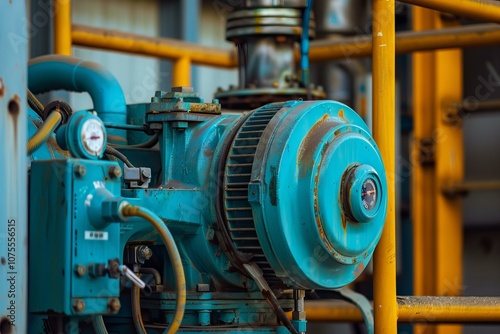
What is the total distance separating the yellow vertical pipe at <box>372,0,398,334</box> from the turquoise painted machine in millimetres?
62

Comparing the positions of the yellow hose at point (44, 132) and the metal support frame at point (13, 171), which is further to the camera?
the yellow hose at point (44, 132)

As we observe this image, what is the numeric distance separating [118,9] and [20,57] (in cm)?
370

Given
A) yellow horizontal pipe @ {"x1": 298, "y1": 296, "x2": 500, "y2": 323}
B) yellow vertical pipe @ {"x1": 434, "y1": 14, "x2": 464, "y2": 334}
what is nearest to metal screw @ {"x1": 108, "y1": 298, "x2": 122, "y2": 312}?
yellow horizontal pipe @ {"x1": 298, "y1": 296, "x2": 500, "y2": 323}

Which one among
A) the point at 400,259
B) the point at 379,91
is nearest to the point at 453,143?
the point at 400,259

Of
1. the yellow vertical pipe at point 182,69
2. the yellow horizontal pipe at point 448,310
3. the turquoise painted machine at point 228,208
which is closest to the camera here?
the turquoise painted machine at point 228,208

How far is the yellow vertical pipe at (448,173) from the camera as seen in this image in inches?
193

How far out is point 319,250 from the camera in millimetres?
2674

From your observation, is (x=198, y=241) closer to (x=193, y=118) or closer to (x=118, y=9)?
(x=193, y=118)

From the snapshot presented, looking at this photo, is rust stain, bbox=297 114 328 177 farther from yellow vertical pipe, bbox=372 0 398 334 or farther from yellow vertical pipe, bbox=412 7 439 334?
yellow vertical pipe, bbox=412 7 439 334

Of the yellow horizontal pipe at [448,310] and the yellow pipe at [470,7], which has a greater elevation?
the yellow pipe at [470,7]

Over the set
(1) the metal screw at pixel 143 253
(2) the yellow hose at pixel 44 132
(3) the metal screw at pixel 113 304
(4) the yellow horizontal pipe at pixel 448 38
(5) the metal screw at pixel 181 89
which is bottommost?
(3) the metal screw at pixel 113 304

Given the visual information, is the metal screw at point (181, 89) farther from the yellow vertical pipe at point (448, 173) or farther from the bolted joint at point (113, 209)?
the yellow vertical pipe at point (448, 173)

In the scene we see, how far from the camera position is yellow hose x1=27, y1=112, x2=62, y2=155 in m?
2.39

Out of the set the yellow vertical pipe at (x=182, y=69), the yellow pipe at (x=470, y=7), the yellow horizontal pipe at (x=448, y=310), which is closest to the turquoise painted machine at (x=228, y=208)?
the yellow horizontal pipe at (x=448, y=310)
